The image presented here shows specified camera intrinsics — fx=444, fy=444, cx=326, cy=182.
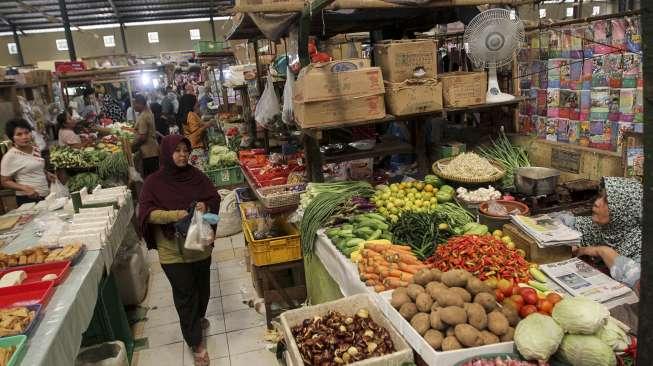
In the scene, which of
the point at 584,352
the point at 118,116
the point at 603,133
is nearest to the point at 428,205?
the point at 584,352

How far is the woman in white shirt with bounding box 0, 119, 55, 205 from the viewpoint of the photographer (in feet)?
18.1

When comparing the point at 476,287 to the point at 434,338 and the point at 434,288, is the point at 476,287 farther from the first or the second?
the point at 434,338

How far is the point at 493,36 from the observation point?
4.00 m

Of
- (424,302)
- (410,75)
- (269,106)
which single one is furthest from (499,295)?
(269,106)

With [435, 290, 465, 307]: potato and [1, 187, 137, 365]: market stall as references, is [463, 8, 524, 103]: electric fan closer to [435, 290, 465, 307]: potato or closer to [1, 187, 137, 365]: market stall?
[435, 290, 465, 307]: potato

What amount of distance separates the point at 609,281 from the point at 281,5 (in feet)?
9.96

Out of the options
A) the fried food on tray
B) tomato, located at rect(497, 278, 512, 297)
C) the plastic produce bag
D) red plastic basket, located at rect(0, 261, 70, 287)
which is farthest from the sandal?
the plastic produce bag

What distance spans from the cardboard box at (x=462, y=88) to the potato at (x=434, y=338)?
2437 millimetres

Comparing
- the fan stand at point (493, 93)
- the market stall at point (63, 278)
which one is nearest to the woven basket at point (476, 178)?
the fan stand at point (493, 93)

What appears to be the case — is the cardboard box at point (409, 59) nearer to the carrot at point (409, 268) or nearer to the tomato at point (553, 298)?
the carrot at point (409, 268)

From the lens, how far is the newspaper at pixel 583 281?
2.58 metres

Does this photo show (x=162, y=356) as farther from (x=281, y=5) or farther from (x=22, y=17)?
(x=22, y=17)

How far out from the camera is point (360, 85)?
3.73 metres

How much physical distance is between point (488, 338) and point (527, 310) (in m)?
0.37
